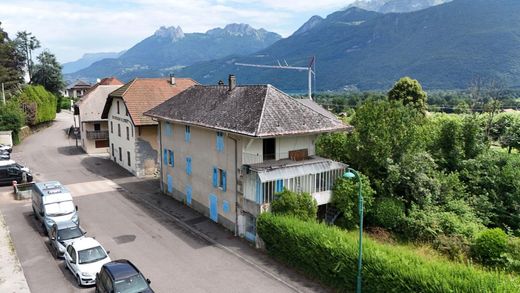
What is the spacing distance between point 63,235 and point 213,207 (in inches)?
341

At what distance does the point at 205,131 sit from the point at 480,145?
22.0 m

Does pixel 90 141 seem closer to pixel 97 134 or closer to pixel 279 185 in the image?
pixel 97 134

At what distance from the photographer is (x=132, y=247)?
21844mm

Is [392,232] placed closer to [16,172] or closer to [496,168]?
[496,168]

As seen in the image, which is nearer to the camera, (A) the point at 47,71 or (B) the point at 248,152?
(B) the point at 248,152

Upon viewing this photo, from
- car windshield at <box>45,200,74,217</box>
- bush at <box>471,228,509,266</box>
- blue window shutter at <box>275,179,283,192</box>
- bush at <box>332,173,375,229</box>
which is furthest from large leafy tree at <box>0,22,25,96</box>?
bush at <box>471,228,509,266</box>

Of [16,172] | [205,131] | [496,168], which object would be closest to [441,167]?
[496,168]

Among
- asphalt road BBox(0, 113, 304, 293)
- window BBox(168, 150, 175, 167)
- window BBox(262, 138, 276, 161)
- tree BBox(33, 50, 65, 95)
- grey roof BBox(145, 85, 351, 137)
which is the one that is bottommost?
asphalt road BBox(0, 113, 304, 293)

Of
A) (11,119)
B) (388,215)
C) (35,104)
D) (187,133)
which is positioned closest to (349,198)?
(388,215)

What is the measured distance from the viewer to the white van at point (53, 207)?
913 inches

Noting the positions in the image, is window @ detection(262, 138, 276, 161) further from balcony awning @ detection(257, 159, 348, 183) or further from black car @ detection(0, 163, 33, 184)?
black car @ detection(0, 163, 33, 184)

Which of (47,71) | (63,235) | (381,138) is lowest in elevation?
(63,235)

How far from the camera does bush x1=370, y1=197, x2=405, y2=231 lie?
77.4 ft

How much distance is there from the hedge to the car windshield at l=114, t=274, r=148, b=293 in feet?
22.5
